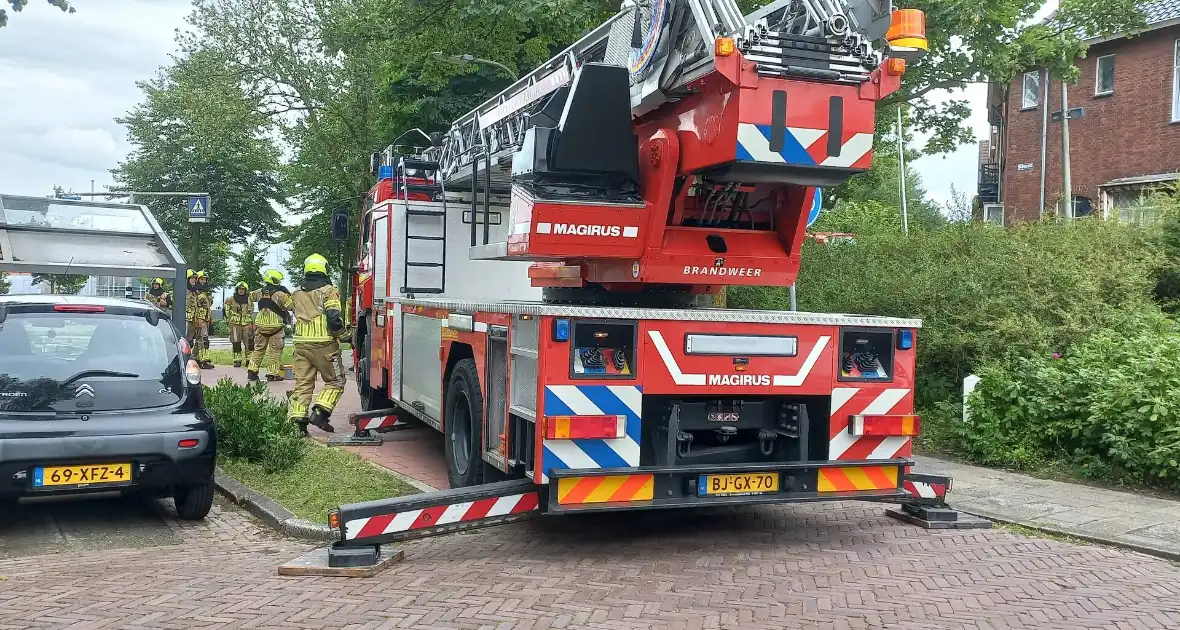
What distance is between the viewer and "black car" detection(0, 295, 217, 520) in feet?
20.6

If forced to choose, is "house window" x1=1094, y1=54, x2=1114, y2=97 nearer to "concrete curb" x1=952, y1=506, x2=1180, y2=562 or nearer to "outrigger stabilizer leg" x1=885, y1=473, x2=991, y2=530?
"concrete curb" x1=952, y1=506, x2=1180, y2=562

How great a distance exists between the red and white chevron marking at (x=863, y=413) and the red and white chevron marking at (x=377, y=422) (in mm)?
5579

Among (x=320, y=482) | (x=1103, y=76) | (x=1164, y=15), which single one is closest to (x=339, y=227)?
(x=320, y=482)

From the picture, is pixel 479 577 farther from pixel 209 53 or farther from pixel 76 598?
pixel 209 53

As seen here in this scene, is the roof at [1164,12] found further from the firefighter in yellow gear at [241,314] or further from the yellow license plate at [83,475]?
the yellow license plate at [83,475]

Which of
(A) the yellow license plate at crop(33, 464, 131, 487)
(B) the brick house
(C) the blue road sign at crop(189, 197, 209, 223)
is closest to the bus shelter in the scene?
(A) the yellow license plate at crop(33, 464, 131, 487)

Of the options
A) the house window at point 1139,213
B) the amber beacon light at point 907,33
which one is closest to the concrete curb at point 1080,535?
the amber beacon light at point 907,33

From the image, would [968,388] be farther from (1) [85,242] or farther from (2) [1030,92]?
(2) [1030,92]

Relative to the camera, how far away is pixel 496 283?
36.0ft

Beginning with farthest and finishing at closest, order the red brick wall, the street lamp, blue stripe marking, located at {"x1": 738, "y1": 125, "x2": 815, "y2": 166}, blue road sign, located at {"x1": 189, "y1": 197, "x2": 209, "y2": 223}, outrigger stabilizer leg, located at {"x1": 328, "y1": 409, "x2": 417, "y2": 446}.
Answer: blue road sign, located at {"x1": 189, "y1": 197, "x2": 209, "y2": 223} < the red brick wall < the street lamp < outrigger stabilizer leg, located at {"x1": 328, "y1": 409, "x2": 417, "y2": 446} < blue stripe marking, located at {"x1": 738, "y1": 125, "x2": 815, "y2": 166}

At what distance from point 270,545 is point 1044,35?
38.7ft

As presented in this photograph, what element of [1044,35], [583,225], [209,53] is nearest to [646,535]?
[583,225]

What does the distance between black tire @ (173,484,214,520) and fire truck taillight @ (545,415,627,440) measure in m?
2.76

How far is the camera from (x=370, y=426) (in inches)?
416
